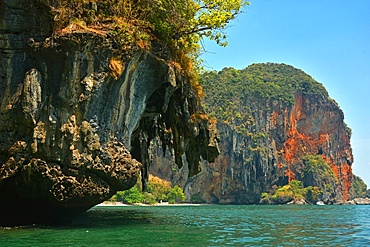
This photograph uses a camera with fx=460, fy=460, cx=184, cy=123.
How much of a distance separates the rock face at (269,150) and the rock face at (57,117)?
85870mm

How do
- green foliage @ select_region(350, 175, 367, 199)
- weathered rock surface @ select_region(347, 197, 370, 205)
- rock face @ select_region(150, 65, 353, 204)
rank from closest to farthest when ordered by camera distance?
rock face @ select_region(150, 65, 353, 204) < weathered rock surface @ select_region(347, 197, 370, 205) < green foliage @ select_region(350, 175, 367, 199)

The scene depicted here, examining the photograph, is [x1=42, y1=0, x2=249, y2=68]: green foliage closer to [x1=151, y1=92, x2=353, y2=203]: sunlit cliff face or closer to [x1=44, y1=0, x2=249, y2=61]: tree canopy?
[x1=44, y1=0, x2=249, y2=61]: tree canopy

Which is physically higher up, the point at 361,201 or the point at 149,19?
the point at 149,19

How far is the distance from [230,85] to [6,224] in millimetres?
104991

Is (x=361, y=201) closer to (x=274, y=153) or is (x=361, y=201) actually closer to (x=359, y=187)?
(x=359, y=187)

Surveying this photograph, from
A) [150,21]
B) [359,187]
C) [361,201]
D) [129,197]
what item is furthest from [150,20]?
[359,187]

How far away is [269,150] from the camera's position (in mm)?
106938

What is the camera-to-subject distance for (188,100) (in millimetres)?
21062

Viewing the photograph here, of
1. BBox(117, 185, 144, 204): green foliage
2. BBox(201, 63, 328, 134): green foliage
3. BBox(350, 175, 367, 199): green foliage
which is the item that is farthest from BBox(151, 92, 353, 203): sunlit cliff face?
BBox(350, 175, 367, 199): green foliage

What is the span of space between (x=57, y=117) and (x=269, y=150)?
311 ft

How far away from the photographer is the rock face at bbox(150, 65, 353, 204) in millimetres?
104938

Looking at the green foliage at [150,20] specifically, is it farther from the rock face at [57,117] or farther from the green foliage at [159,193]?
the green foliage at [159,193]

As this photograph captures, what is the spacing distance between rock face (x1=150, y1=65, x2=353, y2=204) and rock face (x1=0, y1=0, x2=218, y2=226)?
282 ft

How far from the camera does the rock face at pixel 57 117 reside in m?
15.5
